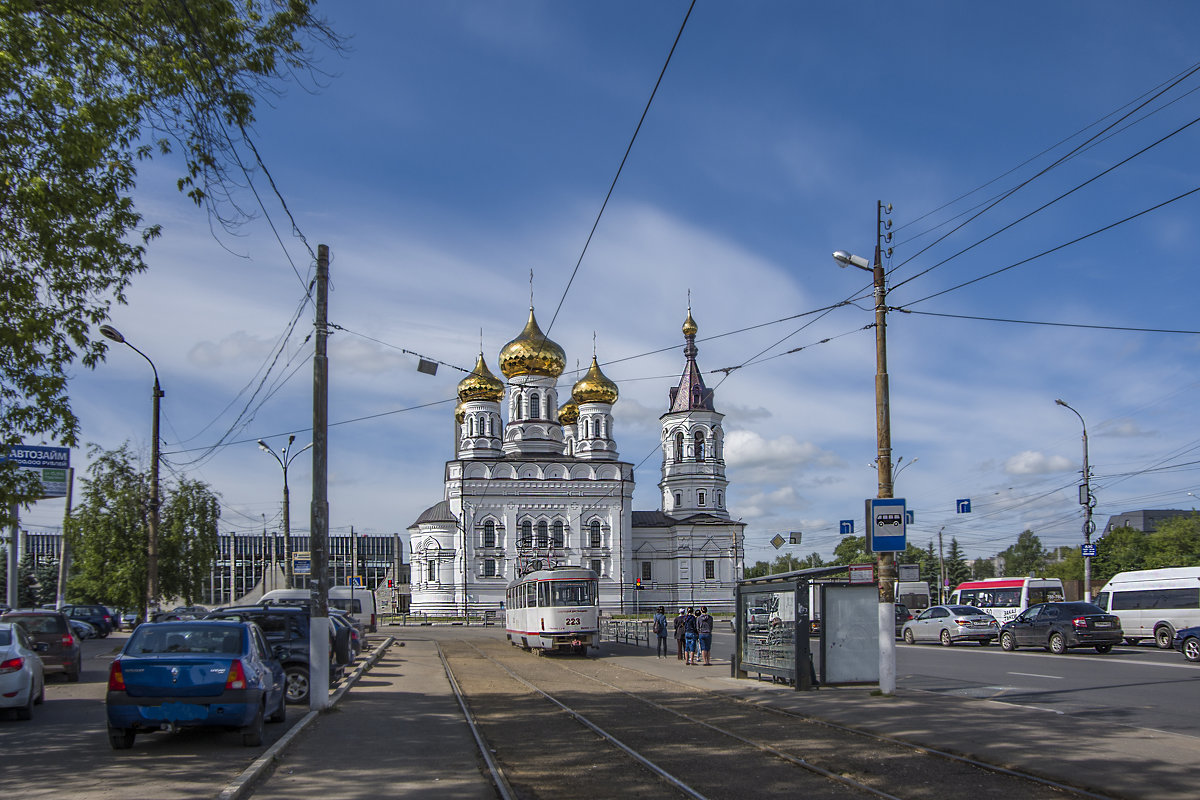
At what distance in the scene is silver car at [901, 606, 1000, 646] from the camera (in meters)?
35.5

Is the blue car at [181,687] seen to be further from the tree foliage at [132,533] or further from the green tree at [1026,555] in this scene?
the green tree at [1026,555]

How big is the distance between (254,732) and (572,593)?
2232cm

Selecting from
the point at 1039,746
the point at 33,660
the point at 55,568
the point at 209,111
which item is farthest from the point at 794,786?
the point at 55,568

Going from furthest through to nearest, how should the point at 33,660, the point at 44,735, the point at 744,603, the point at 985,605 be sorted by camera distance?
the point at 985,605, the point at 744,603, the point at 33,660, the point at 44,735

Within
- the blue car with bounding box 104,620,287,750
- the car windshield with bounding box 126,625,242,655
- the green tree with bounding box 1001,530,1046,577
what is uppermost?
the car windshield with bounding box 126,625,242,655

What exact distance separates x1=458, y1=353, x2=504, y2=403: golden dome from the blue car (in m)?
73.3

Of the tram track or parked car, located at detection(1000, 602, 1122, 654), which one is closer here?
the tram track

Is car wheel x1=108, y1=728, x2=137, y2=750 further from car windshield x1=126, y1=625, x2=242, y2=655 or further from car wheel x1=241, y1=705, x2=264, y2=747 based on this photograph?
car wheel x1=241, y1=705, x2=264, y2=747

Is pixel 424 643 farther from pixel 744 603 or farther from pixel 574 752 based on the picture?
pixel 574 752

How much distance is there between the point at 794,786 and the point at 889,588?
7950 millimetres

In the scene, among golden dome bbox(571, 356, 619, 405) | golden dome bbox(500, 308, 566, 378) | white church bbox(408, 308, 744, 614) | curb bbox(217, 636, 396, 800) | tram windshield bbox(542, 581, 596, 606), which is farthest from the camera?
golden dome bbox(571, 356, 619, 405)

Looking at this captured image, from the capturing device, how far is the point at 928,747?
1183 centimetres

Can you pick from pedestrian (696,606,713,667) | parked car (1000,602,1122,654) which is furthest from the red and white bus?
pedestrian (696,606,713,667)

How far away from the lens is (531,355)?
83.4 metres
